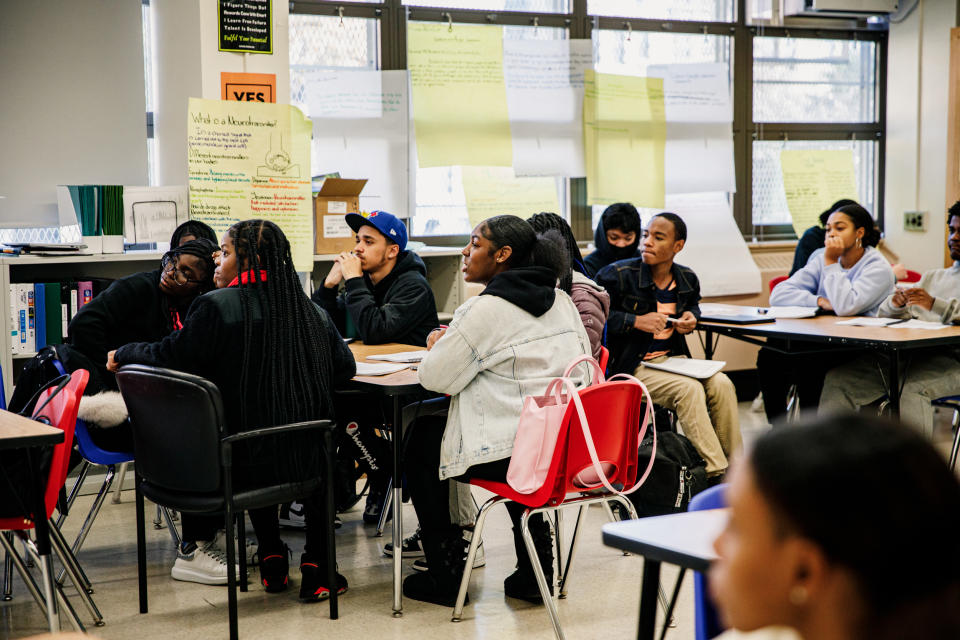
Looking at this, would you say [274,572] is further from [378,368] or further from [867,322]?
[867,322]

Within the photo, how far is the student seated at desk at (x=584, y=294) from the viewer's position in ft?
11.8

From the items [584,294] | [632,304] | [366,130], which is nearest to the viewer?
[584,294]

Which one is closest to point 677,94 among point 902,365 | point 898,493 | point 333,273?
point 902,365

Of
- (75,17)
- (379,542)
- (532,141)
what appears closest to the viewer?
(379,542)

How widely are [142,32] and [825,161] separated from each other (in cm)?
450

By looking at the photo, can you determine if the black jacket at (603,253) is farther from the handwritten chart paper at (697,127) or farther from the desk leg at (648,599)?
the desk leg at (648,599)

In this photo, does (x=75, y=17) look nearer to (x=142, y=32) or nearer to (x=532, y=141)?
(x=142, y=32)

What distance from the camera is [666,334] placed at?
14.1ft

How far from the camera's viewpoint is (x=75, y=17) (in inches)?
184

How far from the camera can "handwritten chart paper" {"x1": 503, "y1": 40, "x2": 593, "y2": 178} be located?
591cm

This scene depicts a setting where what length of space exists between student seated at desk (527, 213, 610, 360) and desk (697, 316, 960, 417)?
0.99 meters

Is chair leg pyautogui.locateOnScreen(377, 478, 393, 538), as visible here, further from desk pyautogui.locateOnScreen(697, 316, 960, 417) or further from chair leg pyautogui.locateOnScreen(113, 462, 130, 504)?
desk pyautogui.locateOnScreen(697, 316, 960, 417)

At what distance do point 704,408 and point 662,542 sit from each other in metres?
2.66

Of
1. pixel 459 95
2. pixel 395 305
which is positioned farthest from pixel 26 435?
pixel 459 95
